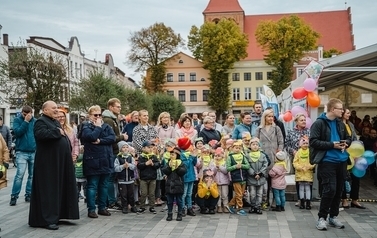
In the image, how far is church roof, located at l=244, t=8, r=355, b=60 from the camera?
8438 centimetres

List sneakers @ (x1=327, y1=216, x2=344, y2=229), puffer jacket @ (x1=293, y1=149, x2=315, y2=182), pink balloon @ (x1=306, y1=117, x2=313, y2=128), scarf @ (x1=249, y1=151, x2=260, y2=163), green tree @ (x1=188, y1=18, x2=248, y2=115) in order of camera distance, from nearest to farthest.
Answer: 1. sneakers @ (x1=327, y1=216, x2=344, y2=229)
2. scarf @ (x1=249, y1=151, x2=260, y2=163)
3. puffer jacket @ (x1=293, y1=149, x2=315, y2=182)
4. pink balloon @ (x1=306, y1=117, x2=313, y2=128)
5. green tree @ (x1=188, y1=18, x2=248, y2=115)

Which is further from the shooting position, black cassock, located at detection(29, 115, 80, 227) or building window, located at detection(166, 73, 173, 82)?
building window, located at detection(166, 73, 173, 82)

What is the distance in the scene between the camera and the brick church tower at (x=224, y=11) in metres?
80.4

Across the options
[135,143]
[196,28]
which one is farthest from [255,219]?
[196,28]

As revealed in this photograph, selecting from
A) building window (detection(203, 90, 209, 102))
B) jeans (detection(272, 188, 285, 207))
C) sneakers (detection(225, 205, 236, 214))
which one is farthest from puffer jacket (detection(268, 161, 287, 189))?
building window (detection(203, 90, 209, 102))

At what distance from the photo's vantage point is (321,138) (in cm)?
728

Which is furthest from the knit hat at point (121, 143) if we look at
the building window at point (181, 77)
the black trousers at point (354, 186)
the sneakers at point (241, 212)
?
the building window at point (181, 77)

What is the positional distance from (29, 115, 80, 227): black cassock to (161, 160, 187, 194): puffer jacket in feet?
5.26

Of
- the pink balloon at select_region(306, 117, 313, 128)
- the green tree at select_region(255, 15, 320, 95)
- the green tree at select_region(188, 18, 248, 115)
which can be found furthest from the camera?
the green tree at select_region(188, 18, 248, 115)

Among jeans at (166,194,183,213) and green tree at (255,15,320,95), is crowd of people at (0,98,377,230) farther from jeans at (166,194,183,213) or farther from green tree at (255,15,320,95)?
green tree at (255,15,320,95)

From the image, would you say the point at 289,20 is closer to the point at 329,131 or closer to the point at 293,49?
the point at 293,49

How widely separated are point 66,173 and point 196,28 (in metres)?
61.8

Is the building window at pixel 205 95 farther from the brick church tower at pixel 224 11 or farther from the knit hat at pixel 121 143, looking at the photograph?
the knit hat at pixel 121 143

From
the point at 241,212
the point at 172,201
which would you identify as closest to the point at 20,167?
the point at 172,201
